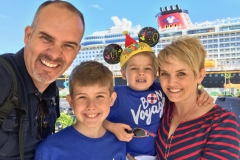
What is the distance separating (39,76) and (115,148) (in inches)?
17.4

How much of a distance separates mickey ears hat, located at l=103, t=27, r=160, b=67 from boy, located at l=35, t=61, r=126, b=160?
40cm

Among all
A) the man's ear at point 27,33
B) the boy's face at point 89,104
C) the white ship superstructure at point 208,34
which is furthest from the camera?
the white ship superstructure at point 208,34

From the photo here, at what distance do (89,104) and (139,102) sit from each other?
1.37 feet

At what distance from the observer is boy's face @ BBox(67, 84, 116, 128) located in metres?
0.94

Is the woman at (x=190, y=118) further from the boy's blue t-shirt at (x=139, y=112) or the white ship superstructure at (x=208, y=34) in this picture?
the white ship superstructure at (x=208, y=34)

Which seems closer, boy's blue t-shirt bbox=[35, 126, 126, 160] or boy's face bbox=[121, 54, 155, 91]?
boy's blue t-shirt bbox=[35, 126, 126, 160]

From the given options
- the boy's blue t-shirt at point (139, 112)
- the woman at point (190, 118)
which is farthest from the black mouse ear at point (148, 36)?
the woman at point (190, 118)

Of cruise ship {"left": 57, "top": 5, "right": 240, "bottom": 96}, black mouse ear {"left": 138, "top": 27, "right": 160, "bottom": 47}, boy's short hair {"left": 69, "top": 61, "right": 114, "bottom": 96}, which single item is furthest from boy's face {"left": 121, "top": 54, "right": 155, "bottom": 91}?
cruise ship {"left": 57, "top": 5, "right": 240, "bottom": 96}

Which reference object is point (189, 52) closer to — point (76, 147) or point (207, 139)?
point (207, 139)

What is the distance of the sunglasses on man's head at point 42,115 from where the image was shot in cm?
100

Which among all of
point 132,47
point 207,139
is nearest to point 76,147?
point 207,139

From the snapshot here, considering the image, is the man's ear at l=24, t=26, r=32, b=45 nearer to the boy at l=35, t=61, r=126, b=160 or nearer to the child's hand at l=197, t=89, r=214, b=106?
the boy at l=35, t=61, r=126, b=160

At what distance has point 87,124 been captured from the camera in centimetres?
95

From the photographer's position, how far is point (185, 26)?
25.6 metres
